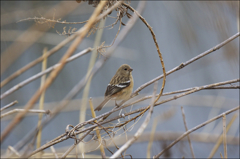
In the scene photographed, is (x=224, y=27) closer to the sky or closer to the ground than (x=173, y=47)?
closer to the ground

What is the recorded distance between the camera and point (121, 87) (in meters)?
2.82

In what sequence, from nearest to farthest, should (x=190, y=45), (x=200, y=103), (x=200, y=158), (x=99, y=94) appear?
1. (x=190, y=45)
2. (x=200, y=103)
3. (x=200, y=158)
4. (x=99, y=94)

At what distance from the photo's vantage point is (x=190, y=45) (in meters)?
1.82

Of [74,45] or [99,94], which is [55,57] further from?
[74,45]

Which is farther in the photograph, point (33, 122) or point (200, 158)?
point (33, 122)

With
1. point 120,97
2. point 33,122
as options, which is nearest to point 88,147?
point 120,97

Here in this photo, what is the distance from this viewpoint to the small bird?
2.69 metres

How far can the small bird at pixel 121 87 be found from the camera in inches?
106

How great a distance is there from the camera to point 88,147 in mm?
1898

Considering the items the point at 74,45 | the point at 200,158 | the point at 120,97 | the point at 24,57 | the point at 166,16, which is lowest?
the point at 200,158

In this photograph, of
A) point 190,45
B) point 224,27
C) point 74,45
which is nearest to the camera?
point 74,45

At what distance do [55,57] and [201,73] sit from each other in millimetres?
2311

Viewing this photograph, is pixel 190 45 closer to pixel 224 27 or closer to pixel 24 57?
pixel 224 27

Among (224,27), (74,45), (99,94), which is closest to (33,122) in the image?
(99,94)
